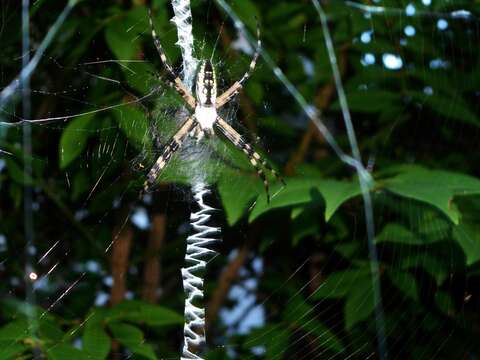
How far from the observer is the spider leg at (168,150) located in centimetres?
199

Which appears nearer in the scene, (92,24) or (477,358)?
(92,24)

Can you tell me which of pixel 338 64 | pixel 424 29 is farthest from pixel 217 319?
pixel 424 29

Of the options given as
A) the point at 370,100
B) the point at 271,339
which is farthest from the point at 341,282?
the point at 370,100

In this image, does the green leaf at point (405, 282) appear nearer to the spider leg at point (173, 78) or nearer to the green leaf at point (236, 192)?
the green leaf at point (236, 192)

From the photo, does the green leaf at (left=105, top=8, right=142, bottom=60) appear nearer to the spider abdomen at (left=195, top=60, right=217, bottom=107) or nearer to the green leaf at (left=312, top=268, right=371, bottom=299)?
the spider abdomen at (left=195, top=60, right=217, bottom=107)

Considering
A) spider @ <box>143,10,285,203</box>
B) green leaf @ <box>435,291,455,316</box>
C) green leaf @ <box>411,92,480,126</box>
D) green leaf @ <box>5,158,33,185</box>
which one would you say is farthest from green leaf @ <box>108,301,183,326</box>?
green leaf @ <box>411,92,480,126</box>

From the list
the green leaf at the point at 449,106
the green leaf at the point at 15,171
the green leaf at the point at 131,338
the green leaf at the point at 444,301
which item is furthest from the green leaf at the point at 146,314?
the green leaf at the point at 449,106

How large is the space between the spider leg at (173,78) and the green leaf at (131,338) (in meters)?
0.83

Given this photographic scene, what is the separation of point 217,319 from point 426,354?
2.95ft

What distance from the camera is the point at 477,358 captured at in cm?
229

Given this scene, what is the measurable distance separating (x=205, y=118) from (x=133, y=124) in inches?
18.8

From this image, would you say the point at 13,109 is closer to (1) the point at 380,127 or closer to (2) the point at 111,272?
(2) the point at 111,272

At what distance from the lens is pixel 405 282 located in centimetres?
199

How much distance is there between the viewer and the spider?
6.57 ft
